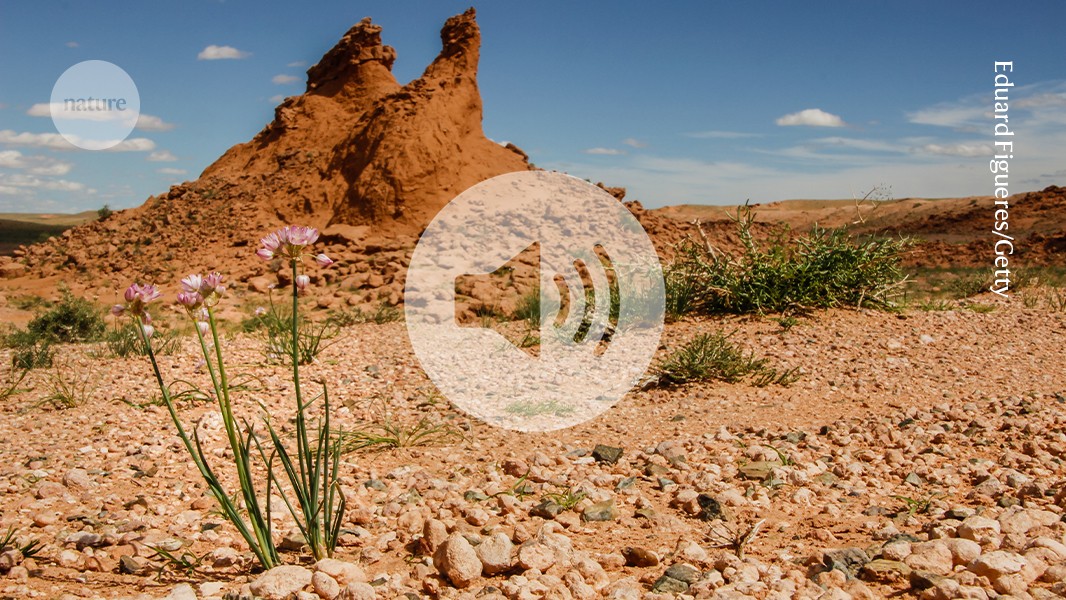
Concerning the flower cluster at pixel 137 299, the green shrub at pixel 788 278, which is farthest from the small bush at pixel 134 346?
the flower cluster at pixel 137 299

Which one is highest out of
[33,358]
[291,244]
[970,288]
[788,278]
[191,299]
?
[291,244]

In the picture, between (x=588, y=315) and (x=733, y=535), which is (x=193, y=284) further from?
(x=588, y=315)

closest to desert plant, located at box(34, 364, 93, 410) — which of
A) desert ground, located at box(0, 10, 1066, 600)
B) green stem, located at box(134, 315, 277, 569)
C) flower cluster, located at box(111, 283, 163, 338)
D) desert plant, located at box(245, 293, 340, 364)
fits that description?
desert ground, located at box(0, 10, 1066, 600)

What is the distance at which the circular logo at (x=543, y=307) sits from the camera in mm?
4961

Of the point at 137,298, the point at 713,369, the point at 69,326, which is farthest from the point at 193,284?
the point at 69,326

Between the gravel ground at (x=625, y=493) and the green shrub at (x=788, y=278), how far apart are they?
1.45 metres

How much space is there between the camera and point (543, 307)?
7422mm

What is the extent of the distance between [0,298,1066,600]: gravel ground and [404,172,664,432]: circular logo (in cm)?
29

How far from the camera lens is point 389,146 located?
43.8 feet

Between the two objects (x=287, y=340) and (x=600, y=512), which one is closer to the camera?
(x=600, y=512)

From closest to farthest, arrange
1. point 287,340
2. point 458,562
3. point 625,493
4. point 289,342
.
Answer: point 458,562 → point 625,493 → point 289,342 → point 287,340

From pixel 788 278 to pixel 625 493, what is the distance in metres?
4.34

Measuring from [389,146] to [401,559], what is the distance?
1149 cm

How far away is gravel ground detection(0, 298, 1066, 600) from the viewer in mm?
2309
